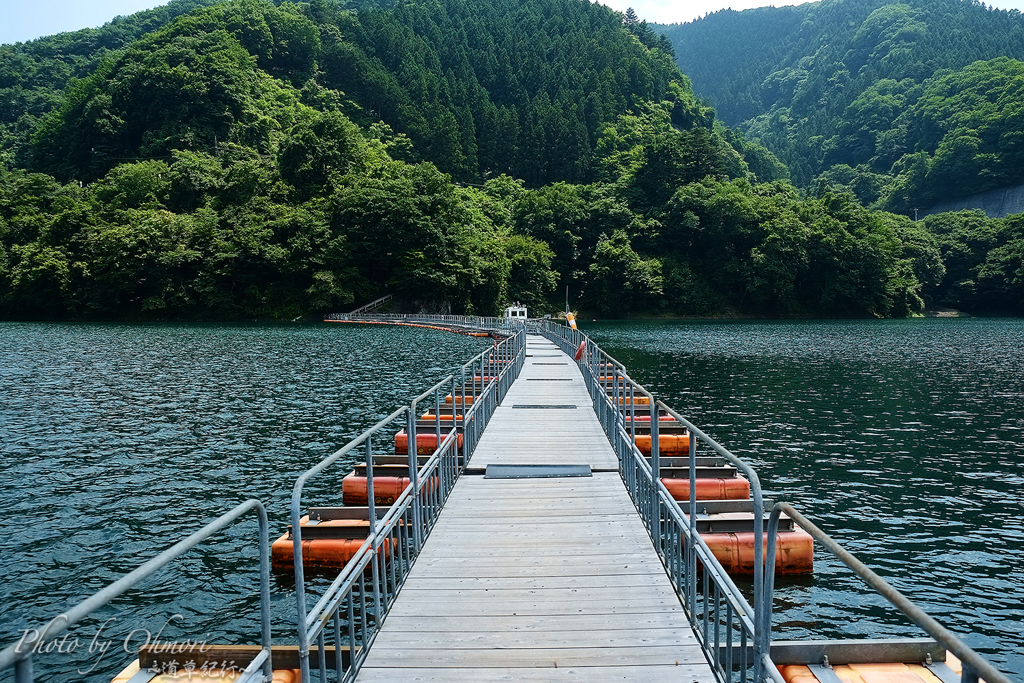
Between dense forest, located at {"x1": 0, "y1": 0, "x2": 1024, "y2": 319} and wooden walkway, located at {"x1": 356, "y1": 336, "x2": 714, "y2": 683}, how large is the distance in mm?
75044

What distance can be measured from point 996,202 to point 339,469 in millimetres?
158769

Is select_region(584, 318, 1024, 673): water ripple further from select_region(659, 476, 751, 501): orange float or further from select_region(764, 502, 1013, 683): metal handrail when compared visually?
select_region(764, 502, 1013, 683): metal handrail

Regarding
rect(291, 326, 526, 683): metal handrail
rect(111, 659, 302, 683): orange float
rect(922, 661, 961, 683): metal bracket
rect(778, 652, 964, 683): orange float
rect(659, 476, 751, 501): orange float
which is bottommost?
rect(659, 476, 751, 501): orange float

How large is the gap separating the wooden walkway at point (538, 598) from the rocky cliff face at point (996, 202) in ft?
499

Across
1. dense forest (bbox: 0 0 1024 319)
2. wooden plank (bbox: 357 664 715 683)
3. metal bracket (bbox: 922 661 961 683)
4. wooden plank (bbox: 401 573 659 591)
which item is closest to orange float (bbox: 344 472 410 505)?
wooden plank (bbox: 401 573 659 591)

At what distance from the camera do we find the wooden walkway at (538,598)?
538cm

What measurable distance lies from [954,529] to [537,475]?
8.33m

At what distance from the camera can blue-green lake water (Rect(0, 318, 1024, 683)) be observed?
395 inches

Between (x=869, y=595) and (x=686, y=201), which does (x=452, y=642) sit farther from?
(x=686, y=201)

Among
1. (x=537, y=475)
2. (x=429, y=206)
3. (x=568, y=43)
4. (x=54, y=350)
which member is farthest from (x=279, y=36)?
(x=537, y=475)

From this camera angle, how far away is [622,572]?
7.21 m

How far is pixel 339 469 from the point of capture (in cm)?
1752

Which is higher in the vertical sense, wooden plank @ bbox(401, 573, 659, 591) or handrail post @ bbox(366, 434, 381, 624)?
handrail post @ bbox(366, 434, 381, 624)

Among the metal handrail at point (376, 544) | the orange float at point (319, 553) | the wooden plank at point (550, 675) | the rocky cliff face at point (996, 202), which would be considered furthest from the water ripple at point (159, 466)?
the rocky cliff face at point (996, 202)
